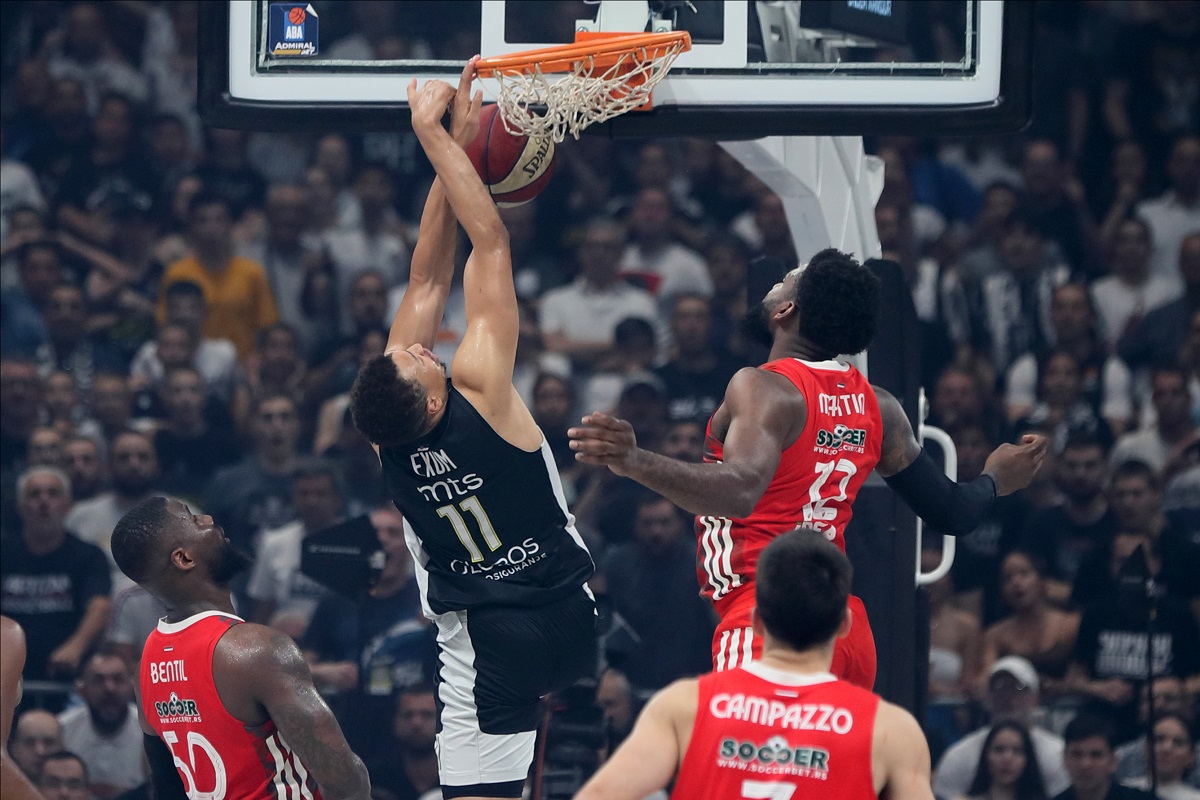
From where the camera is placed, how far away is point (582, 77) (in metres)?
4.95

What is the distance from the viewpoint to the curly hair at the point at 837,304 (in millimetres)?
4805

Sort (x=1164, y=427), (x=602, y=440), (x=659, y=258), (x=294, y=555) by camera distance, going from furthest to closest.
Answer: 1. (x=659, y=258)
2. (x=1164, y=427)
3. (x=294, y=555)
4. (x=602, y=440)

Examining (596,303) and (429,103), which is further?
(596,303)

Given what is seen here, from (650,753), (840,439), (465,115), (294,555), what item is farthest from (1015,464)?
(294,555)

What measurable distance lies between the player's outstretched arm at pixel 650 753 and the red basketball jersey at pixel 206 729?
4.73 feet

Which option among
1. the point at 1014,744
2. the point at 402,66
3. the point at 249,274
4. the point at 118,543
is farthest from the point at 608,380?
the point at 118,543

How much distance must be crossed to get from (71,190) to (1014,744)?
20.8 ft

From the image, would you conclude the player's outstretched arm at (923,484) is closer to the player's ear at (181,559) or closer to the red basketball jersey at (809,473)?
the red basketball jersey at (809,473)

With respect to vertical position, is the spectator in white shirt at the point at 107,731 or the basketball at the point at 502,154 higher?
the basketball at the point at 502,154

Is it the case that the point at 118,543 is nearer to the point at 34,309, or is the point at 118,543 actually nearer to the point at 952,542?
the point at 952,542

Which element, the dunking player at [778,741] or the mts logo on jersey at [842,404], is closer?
the dunking player at [778,741]

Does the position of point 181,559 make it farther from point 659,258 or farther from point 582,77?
point 659,258

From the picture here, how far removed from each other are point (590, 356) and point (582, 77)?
4476mm

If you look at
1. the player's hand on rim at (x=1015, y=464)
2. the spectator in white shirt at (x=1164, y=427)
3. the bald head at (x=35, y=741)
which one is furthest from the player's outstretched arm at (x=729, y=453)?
the spectator in white shirt at (x=1164, y=427)
